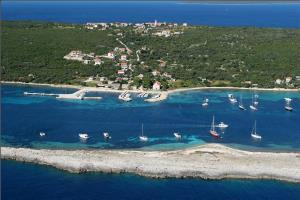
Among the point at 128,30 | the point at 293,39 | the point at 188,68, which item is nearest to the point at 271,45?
the point at 293,39

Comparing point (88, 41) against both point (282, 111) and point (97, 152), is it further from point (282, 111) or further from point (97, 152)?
point (97, 152)

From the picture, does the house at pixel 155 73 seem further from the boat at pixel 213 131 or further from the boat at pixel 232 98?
the boat at pixel 213 131

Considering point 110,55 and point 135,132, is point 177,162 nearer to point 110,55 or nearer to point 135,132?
point 135,132

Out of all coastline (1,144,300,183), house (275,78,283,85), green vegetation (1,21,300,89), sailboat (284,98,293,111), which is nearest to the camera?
coastline (1,144,300,183)

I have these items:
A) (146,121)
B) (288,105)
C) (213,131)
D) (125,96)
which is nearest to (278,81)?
(288,105)

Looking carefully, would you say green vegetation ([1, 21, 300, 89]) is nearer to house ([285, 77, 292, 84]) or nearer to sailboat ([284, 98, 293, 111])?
house ([285, 77, 292, 84])

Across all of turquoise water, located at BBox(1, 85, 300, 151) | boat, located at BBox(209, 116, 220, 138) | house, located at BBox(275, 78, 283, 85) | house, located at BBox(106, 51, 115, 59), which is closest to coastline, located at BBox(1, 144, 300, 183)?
turquoise water, located at BBox(1, 85, 300, 151)
